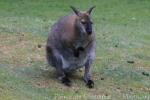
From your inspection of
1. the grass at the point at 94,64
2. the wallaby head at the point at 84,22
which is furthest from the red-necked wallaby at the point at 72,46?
the grass at the point at 94,64

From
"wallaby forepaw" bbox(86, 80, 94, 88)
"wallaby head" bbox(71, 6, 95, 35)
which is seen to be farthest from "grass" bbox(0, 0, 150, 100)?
"wallaby head" bbox(71, 6, 95, 35)

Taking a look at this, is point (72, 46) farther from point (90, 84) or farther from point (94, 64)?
point (94, 64)

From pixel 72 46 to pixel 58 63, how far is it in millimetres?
407

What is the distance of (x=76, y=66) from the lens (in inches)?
347

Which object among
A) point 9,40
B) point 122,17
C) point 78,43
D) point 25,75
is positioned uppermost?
point 78,43

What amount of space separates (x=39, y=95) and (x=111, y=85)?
56.1 inches

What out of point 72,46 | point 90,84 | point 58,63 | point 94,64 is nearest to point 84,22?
point 72,46

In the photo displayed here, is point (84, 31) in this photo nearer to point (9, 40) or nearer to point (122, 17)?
point (9, 40)

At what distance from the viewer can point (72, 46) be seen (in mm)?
8617

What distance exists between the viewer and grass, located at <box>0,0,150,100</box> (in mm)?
8180

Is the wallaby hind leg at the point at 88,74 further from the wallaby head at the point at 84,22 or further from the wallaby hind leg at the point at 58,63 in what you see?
the wallaby head at the point at 84,22

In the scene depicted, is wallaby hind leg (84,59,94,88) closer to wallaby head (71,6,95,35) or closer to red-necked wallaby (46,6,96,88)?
red-necked wallaby (46,6,96,88)

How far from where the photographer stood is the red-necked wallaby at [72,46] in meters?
8.52

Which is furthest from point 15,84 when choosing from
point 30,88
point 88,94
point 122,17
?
point 122,17
